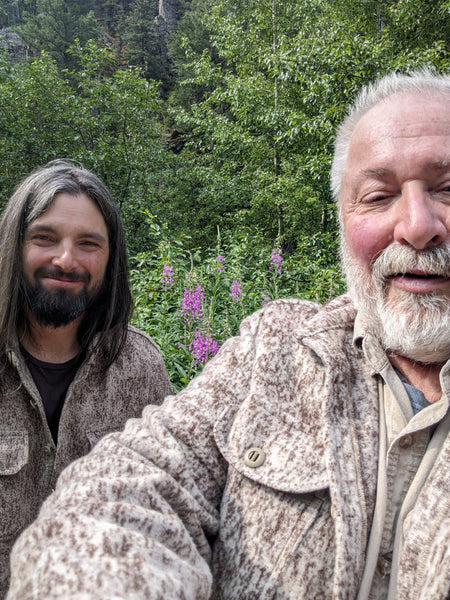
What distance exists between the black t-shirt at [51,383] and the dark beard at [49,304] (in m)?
0.16

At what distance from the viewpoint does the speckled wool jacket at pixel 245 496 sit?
2.57 feet

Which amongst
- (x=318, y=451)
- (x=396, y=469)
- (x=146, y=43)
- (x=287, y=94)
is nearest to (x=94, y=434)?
(x=318, y=451)

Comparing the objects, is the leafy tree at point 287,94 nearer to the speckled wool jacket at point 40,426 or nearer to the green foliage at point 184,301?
the green foliage at point 184,301

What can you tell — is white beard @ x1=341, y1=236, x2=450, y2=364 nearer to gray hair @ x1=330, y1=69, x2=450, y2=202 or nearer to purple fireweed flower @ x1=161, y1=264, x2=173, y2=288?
gray hair @ x1=330, y1=69, x2=450, y2=202

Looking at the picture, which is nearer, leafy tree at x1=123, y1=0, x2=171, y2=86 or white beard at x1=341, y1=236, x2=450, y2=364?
white beard at x1=341, y1=236, x2=450, y2=364

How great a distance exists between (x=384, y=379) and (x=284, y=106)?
10.2 meters

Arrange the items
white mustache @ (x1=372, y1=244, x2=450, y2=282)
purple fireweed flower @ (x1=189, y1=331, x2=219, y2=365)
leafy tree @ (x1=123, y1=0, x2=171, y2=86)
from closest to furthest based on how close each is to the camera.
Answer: white mustache @ (x1=372, y1=244, x2=450, y2=282) → purple fireweed flower @ (x1=189, y1=331, x2=219, y2=365) → leafy tree @ (x1=123, y1=0, x2=171, y2=86)

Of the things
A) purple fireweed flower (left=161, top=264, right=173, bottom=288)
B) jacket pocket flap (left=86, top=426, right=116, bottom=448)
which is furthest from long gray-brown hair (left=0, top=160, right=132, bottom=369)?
purple fireweed flower (left=161, top=264, right=173, bottom=288)

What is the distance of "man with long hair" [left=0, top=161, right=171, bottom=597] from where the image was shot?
1.76m

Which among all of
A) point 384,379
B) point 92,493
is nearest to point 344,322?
point 384,379

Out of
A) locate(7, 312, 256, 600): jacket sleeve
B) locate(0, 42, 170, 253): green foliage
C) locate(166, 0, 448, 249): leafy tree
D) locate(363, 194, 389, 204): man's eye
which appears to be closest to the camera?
locate(7, 312, 256, 600): jacket sleeve

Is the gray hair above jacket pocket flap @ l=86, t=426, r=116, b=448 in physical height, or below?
above

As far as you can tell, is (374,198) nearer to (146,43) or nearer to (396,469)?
(396,469)

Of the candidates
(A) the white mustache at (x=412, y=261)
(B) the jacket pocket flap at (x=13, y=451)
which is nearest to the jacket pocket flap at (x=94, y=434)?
(B) the jacket pocket flap at (x=13, y=451)
